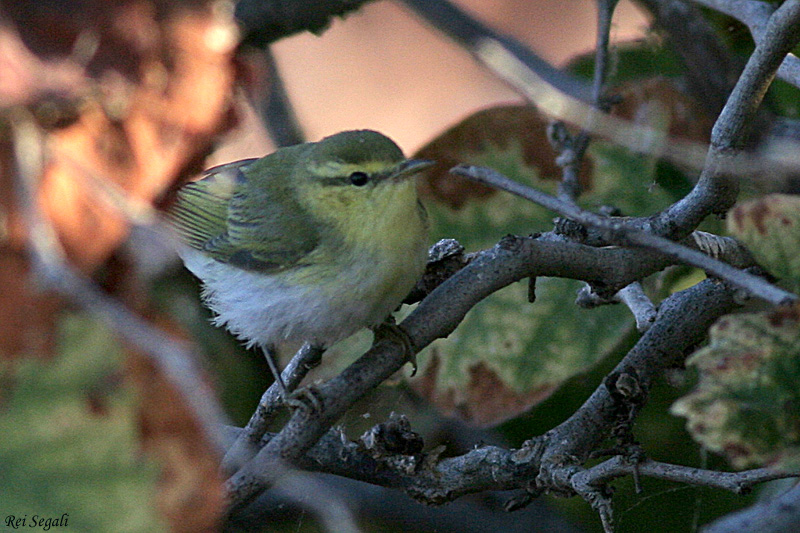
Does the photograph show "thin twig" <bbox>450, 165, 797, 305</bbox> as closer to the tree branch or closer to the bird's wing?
the bird's wing

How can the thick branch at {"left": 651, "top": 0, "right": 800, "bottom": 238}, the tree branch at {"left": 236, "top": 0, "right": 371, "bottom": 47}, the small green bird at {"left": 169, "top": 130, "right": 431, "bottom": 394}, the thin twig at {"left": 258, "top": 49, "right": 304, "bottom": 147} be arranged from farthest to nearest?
the thin twig at {"left": 258, "top": 49, "right": 304, "bottom": 147}
the tree branch at {"left": 236, "top": 0, "right": 371, "bottom": 47}
the small green bird at {"left": 169, "top": 130, "right": 431, "bottom": 394}
the thick branch at {"left": 651, "top": 0, "right": 800, "bottom": 238}

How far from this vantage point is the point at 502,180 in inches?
55.7

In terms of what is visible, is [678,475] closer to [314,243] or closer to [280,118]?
[314,243]

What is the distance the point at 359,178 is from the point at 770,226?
134 centimetres

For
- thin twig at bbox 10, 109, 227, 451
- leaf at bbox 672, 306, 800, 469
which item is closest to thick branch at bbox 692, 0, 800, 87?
leaf at bbox 672, 306, 800, 469

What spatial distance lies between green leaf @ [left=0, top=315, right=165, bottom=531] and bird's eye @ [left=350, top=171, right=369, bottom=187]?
4.06 feet

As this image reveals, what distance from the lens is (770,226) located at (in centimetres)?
121

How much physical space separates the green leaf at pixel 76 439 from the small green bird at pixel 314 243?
0.81 m

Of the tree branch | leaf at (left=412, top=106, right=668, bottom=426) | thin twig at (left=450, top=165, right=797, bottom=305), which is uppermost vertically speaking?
thin twig at (left=450, top=165, right=797, bottom=305)

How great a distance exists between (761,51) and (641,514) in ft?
5.24

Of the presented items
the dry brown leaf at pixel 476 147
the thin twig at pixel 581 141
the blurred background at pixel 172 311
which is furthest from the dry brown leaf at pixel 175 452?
the dry brown leaf at pixel 476 147

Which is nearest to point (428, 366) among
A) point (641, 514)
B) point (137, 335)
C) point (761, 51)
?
point (641, 514)

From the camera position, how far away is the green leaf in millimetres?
1220

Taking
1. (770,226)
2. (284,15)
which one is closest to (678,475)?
(770,226)
